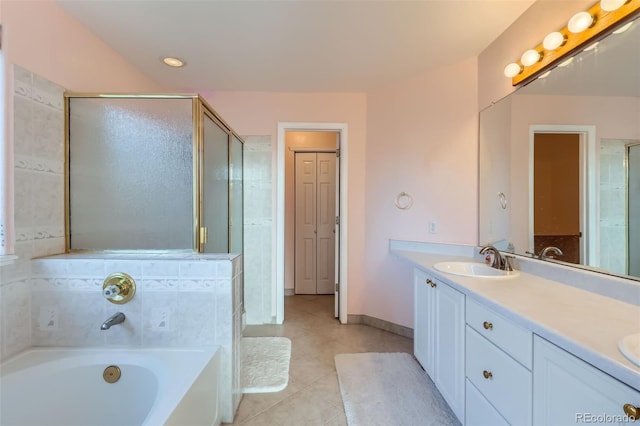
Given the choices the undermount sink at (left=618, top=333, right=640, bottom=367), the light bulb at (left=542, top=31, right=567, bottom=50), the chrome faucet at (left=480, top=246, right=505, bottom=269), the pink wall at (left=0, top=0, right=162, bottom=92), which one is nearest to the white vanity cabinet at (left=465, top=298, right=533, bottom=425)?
the undermount sink at (left=618, top=333, right=640, bottom=367)

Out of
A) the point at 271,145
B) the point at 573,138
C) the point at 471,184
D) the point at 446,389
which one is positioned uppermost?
the point at 271,145

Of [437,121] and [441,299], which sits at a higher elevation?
[437,121]

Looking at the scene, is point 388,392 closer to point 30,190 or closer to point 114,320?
point 114,320

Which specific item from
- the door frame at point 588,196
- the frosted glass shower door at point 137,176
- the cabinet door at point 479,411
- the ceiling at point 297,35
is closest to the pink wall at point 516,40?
the ceiling at point 297,35

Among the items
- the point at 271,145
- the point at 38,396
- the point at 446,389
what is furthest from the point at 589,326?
the point at 271,145

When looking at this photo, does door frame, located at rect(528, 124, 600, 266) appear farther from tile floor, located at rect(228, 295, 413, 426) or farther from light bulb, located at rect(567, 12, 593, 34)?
tile floor, located at rect(228, 295, 413, 426)

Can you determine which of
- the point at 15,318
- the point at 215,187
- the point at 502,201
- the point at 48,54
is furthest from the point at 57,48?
the point at 502,201

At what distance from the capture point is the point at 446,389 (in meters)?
1.50

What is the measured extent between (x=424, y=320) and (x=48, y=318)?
7.14 ft

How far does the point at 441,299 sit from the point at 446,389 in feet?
1.64

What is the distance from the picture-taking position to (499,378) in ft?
3.54

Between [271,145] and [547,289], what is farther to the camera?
[271,145]

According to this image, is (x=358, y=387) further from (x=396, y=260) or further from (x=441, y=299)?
(x=396, y=260)

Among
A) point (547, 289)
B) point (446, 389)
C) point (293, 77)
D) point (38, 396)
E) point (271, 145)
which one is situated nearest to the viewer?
point (38, 396)
